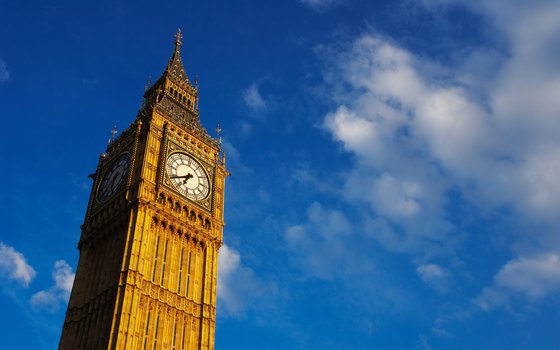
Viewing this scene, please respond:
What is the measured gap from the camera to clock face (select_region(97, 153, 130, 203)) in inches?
2660

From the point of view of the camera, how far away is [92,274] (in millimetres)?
63094

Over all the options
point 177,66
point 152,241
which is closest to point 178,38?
point 177,66

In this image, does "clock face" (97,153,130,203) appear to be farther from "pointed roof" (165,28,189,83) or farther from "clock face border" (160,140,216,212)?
"pointed roof" (165,28,189,83)

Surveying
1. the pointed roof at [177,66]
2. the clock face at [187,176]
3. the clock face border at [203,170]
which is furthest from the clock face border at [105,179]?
the pointed roof at [177,66]

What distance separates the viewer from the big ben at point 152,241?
56.7 meters

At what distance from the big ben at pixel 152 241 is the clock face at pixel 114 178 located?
170 mm

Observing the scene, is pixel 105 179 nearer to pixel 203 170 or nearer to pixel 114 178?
pixel 114 178

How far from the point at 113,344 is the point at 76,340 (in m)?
7.61

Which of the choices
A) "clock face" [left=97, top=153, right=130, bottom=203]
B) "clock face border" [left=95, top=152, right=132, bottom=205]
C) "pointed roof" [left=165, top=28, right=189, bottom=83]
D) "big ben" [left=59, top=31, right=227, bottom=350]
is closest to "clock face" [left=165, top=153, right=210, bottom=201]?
"big ben" [left=59, top=31, right=227, bottom=350]

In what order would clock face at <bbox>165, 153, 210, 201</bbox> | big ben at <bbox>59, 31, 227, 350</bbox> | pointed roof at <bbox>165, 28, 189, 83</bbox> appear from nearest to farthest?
big ben at <bbox>59, 31, 227, 350</bbox> → clock face at <bbox>165, 153, 210, 201</bbox> → pointed roof at <bbox>165, 28, 189, 83</bbox>

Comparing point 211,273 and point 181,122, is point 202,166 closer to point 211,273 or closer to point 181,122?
point 181,122

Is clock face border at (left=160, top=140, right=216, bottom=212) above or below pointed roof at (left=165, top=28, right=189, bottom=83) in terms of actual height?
below

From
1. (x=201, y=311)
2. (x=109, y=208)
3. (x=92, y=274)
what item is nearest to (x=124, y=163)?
(x=109, y=208)

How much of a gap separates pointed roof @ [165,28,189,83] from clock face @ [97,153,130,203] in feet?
54.5
